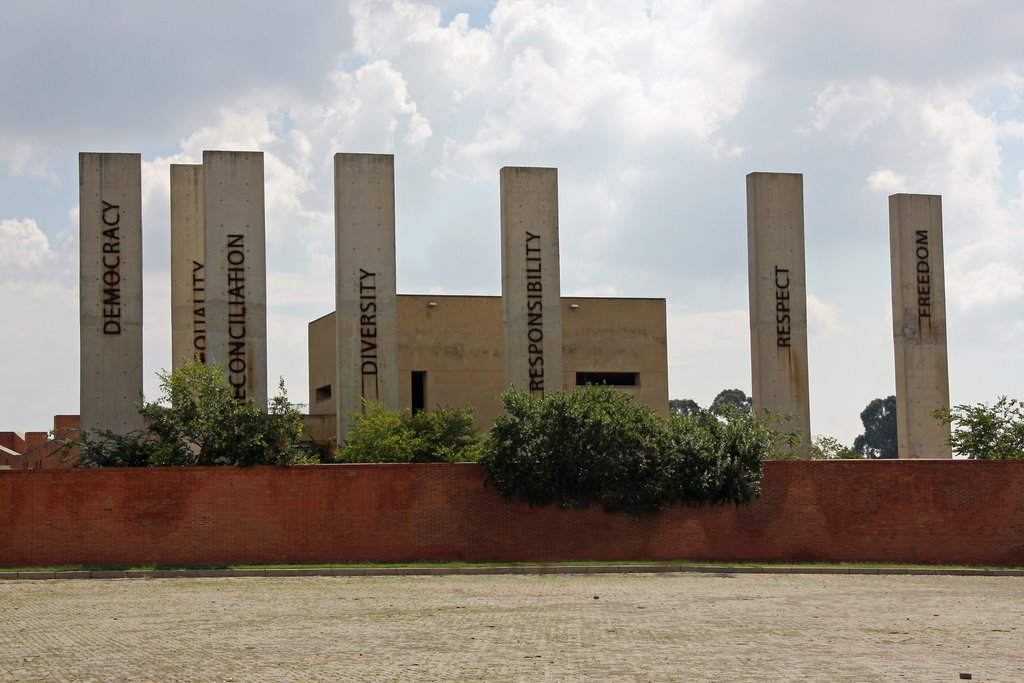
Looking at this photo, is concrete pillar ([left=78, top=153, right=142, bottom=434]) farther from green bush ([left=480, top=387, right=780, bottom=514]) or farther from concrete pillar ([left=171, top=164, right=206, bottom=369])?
green bush ([left=480, top=387, right=780, bottom=514])

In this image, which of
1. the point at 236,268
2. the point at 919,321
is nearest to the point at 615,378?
the point at 919,321

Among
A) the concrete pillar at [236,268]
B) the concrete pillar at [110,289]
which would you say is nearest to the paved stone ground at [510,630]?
the concrete pillar at [110,289]

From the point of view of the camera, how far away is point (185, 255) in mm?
36406

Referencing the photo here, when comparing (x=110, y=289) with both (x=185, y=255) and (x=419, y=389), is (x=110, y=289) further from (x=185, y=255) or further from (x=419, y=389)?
(x=419, y=389)

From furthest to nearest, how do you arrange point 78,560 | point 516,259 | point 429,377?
point 429,377
point 516,259
point 78,560

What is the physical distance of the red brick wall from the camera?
26219 mm

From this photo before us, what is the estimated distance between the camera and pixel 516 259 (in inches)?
1300

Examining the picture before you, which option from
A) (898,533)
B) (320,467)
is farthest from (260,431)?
(898,533)

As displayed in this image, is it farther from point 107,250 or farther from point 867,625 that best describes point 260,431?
point 867,625

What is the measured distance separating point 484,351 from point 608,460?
16.2 metres

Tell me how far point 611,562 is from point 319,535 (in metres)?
6.18

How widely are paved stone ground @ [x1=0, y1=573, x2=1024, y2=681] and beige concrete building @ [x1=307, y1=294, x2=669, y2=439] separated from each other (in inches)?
750

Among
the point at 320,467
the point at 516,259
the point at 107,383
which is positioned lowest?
the point at 320,467

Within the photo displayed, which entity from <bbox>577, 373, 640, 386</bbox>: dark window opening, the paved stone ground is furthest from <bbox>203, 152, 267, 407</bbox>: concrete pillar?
<bbox>577, 373, 640, 386</bbox>: dark window opening
